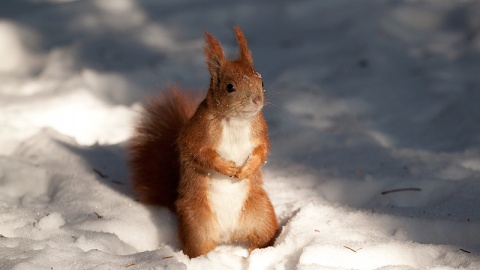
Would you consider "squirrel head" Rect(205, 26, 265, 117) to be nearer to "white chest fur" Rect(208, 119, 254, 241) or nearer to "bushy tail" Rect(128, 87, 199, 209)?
"white chest fur" Rect(208, 119, 254, 241)

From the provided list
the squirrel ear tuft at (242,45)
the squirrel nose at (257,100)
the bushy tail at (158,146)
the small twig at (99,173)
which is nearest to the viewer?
the squirrel nose at (257,100)

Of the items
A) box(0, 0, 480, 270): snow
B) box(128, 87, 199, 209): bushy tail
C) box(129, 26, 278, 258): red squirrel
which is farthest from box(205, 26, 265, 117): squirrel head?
box(128, 87, 199, 209): bushy tail

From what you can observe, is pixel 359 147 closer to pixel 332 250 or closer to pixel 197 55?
pixel 332 250

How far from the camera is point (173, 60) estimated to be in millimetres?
3883

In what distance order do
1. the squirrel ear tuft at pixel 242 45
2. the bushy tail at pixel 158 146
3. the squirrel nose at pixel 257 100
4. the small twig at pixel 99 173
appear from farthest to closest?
the small twig at pixel 99 173
the bushy tail at pixel 158 146
the squirrel ear tuft at pixel 242 45
the squirrel nose at pixel 257 100

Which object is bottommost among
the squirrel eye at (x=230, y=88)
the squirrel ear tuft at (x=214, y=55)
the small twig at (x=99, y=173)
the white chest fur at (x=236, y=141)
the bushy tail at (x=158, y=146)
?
the small twig at (x=99, y=173)

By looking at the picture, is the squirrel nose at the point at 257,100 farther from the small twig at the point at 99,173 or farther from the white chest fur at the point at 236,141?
the small twig at the point at 99,173

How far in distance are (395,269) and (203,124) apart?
698mm

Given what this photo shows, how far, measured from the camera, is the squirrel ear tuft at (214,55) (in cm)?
209

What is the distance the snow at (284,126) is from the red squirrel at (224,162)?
8cm

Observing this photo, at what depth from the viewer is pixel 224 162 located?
6.83ft

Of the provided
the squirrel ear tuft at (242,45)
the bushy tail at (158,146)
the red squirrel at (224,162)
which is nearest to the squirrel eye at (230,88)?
the red squirrel at (224,162)

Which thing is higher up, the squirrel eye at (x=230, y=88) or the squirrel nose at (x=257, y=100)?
the squirrel eye at (x=230, y=88)

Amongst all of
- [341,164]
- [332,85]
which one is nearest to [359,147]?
[341,164]
